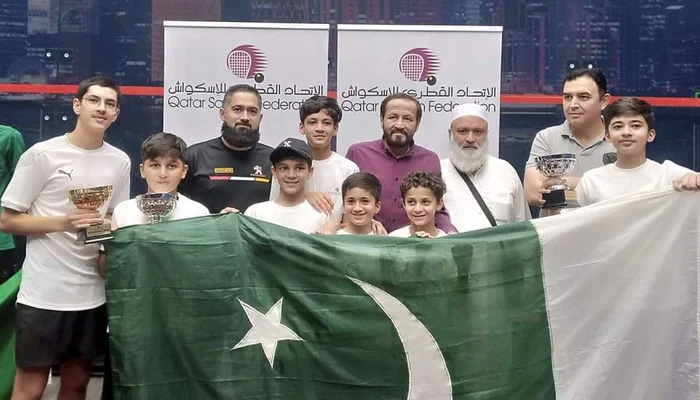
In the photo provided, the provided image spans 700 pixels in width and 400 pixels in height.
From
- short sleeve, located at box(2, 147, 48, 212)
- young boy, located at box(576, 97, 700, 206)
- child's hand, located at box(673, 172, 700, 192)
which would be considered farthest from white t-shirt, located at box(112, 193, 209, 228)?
child's hand, located at box(673, 172, 700, 192)

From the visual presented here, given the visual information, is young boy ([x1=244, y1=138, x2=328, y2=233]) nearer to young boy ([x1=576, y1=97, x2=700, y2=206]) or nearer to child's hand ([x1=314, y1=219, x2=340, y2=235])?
child's hand ([x1=314, y1=219, x2=340, y2=235])

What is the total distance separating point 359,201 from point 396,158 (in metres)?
0.71

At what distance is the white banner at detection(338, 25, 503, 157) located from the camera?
580 cm

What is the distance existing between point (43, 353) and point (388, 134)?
2.10m

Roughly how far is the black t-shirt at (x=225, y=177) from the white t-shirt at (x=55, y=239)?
0.70 m

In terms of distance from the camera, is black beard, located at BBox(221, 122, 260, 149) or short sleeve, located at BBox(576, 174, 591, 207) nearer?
short sleeve, located at BBox(576, 174, 591, 207)

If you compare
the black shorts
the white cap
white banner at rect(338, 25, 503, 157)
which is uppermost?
white banner at rect(338, 25, 503, 157)

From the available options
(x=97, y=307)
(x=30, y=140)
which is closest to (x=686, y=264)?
(x=97, y=307)

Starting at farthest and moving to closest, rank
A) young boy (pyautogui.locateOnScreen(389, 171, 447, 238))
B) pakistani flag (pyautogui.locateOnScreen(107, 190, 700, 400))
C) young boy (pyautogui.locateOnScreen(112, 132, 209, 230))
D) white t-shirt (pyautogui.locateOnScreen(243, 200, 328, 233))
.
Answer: white t-shirt (pyautogui.locateOnScreen(243, 200, 328, 233)) → young boy (pyautogui.locateOnScreen(389, 171, 447, 238)) → young boy (pyautogui.locateOnScreen(112, 132, 209, 230)) → pakistani flag (pyautogui.locateOnScreen(107, 190, 700, 400))

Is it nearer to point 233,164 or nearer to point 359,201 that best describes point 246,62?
point 233,164

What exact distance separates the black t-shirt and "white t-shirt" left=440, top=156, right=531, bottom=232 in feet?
3.30

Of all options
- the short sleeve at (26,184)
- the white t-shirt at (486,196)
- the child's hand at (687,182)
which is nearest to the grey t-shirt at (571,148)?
the white t-shirt at (486,196)

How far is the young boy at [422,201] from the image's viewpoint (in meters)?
4.11

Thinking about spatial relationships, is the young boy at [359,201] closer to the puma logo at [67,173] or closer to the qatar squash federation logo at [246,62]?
the puma logo at [67,173]
